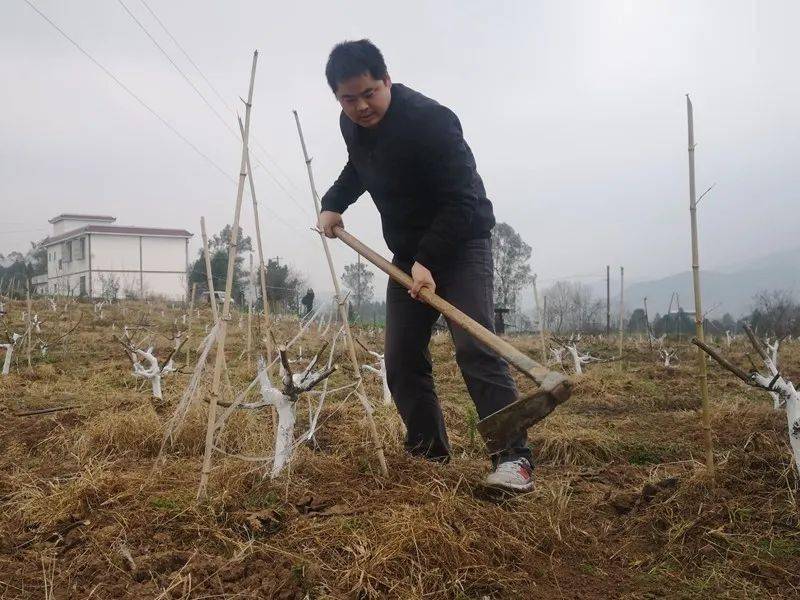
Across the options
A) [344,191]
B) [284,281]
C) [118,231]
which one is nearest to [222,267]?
[284,281]

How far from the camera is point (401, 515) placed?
2053mm

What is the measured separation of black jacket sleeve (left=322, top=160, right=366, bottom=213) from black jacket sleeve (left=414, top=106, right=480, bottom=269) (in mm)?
583

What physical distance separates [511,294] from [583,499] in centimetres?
3506

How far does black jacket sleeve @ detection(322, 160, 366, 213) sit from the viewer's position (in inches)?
116

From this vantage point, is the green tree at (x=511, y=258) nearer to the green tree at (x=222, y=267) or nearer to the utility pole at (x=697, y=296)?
the green tree at (x=222, y=267)

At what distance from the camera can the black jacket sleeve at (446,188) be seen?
2471 mm

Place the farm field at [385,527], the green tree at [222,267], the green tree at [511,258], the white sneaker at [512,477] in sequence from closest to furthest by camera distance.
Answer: the farm field at [385,527], the white sneaker at [512,477], the green tree at [222,267], the green tree at [511,258]

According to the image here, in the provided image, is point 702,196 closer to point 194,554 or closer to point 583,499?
point 583,499

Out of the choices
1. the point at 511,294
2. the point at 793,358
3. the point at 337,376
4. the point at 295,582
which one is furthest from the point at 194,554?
the point at 511,294

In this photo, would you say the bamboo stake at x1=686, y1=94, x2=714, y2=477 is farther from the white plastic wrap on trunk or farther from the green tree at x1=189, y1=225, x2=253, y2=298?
the green tree at x1=189, y1=225, x2=253, y2=298

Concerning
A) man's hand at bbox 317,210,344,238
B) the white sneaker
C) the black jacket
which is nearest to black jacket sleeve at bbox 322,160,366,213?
man's hand at bbox 317,210,344,238

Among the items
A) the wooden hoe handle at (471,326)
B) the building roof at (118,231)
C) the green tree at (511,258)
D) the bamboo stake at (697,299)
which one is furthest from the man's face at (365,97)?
the building roof at (118,231)

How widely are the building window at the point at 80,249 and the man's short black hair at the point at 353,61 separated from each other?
40.1m

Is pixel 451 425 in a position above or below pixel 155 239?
below
